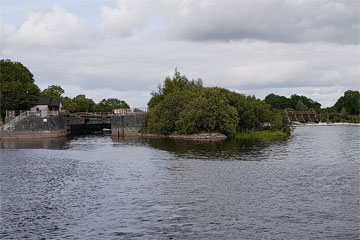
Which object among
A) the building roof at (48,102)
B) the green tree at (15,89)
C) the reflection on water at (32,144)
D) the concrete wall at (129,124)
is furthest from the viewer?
the building roof at (48,102)

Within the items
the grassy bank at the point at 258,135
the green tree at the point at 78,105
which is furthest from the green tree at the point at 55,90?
the grassy bank at the point at 258,135

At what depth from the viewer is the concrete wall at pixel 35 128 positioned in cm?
10150

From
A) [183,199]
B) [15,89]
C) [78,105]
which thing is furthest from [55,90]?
[183,199]

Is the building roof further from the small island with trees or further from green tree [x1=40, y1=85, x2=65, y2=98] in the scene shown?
green tree [x1=40, y1=85, x2=65, y2=98]

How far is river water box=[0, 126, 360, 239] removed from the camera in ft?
75.6

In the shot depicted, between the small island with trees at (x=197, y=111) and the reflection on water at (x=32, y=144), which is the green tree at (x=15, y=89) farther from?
the reflection on water at (x=32, y=144)

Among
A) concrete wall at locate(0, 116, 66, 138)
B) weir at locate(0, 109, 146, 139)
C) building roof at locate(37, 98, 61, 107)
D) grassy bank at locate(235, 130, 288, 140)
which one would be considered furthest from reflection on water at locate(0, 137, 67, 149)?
grassy bank at locate(235, 130, 288, 140)

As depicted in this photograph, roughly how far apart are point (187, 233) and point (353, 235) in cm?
870

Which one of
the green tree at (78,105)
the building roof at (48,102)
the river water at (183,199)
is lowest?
the river water at (183,199)

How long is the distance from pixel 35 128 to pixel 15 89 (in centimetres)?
1210

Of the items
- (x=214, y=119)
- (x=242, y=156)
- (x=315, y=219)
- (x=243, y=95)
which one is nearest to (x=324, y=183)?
(x=315, y=219)

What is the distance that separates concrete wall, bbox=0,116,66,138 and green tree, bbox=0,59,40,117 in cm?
792

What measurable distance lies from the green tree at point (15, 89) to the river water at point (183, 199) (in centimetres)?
6075

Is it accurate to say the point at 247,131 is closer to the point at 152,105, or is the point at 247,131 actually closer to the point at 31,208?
the point at 152,105
